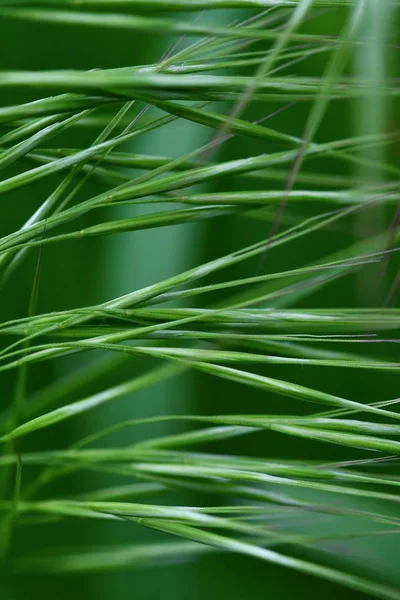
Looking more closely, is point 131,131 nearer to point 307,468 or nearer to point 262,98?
point 262,98

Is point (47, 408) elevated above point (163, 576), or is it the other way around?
point (47, 408)

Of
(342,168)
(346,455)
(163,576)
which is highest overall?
(342,168)

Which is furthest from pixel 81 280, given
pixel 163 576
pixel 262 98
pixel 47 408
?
pixel 262 98

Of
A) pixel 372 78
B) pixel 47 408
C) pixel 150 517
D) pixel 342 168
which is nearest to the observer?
pixel 372 78

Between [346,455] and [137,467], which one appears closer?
[137,467]

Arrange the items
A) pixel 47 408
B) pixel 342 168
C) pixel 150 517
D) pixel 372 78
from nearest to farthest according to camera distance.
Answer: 1. pixel 372 78
2. pixel 150 517
3. pixel 47 408
4. pixel 342 168

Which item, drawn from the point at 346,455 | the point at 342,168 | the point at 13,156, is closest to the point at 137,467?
the point at 13,156
